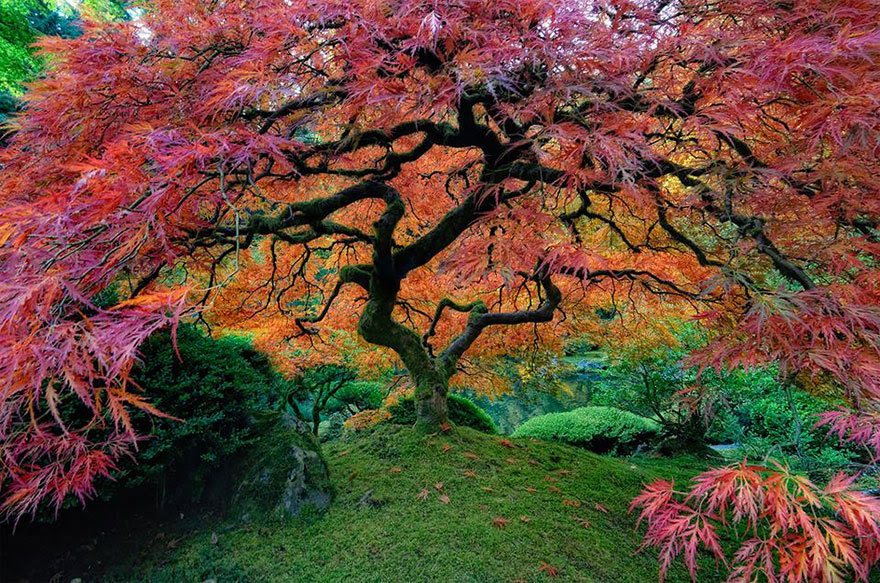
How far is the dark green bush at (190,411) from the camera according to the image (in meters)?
2.24

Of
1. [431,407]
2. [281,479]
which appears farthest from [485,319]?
[281,479]

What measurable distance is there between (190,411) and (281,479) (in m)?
0.67

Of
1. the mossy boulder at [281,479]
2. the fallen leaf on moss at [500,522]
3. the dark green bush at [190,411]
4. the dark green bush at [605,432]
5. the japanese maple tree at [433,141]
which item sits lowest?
the dark green bush at [605,432]

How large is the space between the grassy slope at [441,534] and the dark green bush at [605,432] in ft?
8.38

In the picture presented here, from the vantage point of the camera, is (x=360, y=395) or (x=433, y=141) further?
(x=360, y=395)

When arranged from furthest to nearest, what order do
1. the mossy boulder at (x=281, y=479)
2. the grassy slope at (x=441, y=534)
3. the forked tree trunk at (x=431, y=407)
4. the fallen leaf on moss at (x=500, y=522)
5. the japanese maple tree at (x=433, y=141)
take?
the forked tree trunk at (x=431, y=407) → the mossy boulder at (x=281, y=479) → the fallen leaf on moss at (x=500, y=522) → the grassy slope at (x=441, y=534) → the japanese maple tree at (x=433, y=141)

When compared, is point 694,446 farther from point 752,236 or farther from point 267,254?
point 267,254

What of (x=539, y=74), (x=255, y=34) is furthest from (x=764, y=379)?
(x=255, y=34)

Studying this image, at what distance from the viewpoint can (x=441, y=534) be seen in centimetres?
216

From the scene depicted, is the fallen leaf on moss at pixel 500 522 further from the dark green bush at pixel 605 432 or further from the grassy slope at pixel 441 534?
the dark green bush at pixel 605 432

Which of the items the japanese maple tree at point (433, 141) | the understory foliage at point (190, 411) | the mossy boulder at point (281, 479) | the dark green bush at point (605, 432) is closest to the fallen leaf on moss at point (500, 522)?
the mossy boulder at point (281, 479)

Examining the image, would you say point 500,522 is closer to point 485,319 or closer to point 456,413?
point 485,319

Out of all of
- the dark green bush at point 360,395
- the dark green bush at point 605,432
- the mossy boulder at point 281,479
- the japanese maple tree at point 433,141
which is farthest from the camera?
the dark green bush at point 360,395

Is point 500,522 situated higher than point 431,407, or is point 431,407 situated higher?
point 431,407
